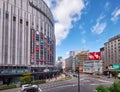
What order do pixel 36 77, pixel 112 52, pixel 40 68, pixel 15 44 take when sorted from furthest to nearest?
1. pixel 112 52
2. pixel 40 68
3. pixel 36 77
4. pixel 15 44

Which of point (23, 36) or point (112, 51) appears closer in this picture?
point (23, 36)

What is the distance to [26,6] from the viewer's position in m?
110

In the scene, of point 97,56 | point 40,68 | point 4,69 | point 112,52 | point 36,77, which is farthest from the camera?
point 112,52

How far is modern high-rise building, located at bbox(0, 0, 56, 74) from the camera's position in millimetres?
92875

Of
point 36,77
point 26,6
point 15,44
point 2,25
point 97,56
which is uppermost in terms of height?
point 26,6

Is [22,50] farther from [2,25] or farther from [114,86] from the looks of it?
[114,86]

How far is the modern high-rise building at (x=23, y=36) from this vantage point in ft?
305

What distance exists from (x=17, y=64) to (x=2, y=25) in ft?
59.5

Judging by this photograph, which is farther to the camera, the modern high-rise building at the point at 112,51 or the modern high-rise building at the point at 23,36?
the modern high-rise building at the point at 112,51

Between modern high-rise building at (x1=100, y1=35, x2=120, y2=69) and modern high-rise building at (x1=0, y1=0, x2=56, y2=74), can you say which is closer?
modern high-rise building at (x1=0, y1=0, x2=56, y2=74)

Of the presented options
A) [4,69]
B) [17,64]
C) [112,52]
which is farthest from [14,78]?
[112,52]

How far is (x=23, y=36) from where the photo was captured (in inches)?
4109

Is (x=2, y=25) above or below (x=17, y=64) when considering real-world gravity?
above

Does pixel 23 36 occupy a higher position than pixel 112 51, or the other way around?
pixel 23 36
